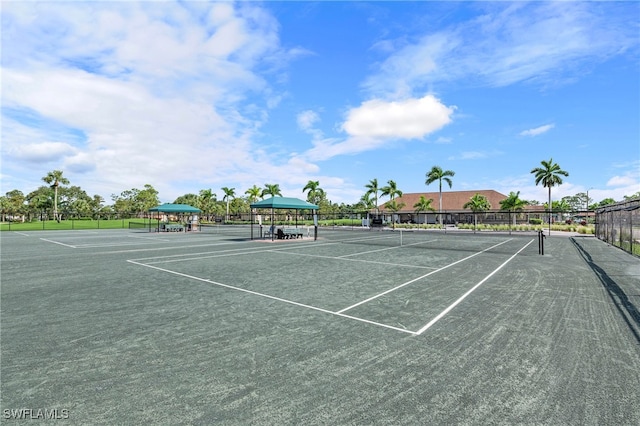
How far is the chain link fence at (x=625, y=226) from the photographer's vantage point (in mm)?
15952

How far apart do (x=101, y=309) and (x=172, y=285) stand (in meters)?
2.29

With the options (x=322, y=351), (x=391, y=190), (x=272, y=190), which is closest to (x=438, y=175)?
(x=391, y=190)

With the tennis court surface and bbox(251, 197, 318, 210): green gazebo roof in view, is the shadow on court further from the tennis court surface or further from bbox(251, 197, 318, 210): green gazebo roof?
bbox(251, 197, 318, 210): green gazebo roof

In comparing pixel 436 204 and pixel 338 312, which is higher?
pixel 436 204

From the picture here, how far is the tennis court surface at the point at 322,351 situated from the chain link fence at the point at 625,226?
10.3 m

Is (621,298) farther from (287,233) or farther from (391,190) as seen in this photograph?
(391,190)

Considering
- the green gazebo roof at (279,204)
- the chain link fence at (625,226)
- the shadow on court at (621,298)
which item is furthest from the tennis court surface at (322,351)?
the green gazebo roof at (279,204)

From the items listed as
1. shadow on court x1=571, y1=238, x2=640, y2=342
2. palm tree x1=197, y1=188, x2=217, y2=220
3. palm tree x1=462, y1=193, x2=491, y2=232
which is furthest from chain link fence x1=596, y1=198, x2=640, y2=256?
Result: palm tree x1=197, y1=188, x2=217, y2=220

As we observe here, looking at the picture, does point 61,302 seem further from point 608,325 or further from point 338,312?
point 608,325

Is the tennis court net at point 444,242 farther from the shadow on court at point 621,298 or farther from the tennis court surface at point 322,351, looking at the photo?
the tennis court surface at point 322,351

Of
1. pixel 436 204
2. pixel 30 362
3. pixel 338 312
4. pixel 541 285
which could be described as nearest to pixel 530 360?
pixel 338 312

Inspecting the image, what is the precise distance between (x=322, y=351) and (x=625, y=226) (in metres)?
24.3

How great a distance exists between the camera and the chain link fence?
16.0 meters

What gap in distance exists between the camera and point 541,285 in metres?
8.67
